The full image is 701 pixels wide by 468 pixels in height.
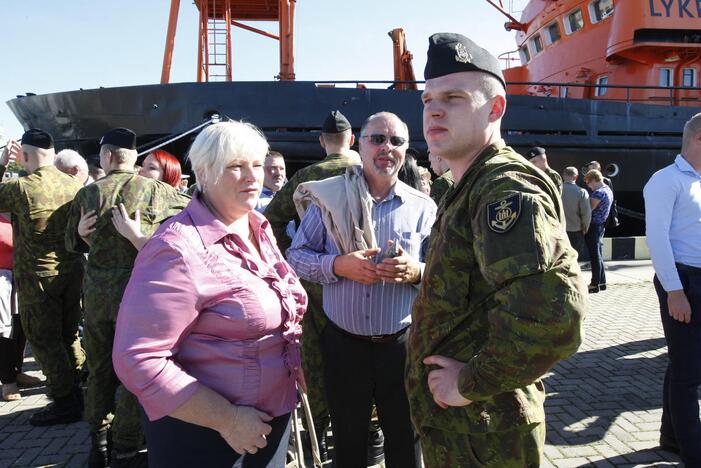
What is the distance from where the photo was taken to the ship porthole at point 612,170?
406 inches

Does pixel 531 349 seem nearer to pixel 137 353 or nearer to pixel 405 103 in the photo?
pixel 137 353

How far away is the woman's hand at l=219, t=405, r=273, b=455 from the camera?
4.96 feet

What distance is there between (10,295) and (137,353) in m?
3.25

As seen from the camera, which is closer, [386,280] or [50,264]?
[386,280]

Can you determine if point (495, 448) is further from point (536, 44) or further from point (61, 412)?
point (536, 44)

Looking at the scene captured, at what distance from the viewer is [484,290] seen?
1396mm

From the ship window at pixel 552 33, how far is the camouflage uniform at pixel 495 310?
13918 millimetres

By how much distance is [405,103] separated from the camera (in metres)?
9.54

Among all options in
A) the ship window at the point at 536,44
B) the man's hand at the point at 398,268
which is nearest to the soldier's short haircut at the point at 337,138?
the man's hand at the point at 398,268

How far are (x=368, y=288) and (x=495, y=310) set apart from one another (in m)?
1.11

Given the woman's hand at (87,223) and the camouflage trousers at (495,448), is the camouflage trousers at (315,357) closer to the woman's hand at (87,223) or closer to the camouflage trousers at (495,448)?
the woman's hand at (87,223)

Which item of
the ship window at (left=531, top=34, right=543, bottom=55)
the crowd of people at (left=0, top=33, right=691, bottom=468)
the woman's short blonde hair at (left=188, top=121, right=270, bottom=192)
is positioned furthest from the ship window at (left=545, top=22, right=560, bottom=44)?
the woman's short blonde hair at (left=188, top=121, right=270, bottom=192)

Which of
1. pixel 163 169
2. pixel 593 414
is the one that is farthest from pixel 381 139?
pixel 593 414

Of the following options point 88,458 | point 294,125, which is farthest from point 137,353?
point 294,125
